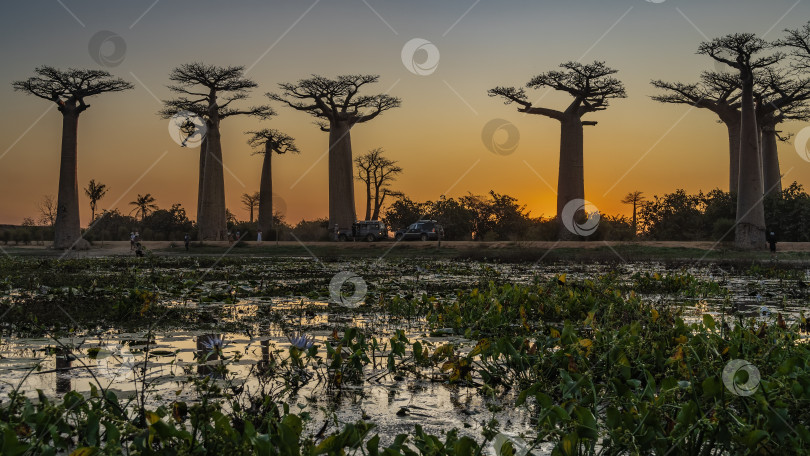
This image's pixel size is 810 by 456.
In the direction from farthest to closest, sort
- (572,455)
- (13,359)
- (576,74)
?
1. (576,74)
2. (13,359)
3. (572,455)

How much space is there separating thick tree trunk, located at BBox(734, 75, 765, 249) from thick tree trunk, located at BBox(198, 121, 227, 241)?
29422 mm

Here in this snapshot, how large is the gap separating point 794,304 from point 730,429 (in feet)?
22.9

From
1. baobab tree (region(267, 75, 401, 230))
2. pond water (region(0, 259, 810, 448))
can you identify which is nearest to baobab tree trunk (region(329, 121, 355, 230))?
baobab tree (region(267, 75, 401, 230))

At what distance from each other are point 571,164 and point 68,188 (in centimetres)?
2522

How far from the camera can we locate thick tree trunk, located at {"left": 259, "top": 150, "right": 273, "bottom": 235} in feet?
170

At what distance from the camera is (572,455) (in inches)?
101

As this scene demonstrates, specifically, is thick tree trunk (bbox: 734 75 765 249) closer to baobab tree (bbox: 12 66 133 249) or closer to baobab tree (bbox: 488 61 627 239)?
baobab tree (bbox: 488 61 627 239)

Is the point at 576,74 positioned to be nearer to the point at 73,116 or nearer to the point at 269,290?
the point at 73,116

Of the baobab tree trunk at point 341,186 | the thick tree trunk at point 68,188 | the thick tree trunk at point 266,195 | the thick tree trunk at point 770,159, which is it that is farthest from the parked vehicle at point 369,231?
the thick tree trunk at point 770,159

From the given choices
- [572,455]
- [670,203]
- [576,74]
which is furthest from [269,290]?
[670,203]

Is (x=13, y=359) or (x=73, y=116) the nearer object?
(x=13, y=359)

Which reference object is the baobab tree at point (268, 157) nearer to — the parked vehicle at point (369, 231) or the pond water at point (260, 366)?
the parked vehicle at point (369, 231)

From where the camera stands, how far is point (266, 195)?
52844mm

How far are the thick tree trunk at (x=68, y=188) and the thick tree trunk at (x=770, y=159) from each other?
37.9 metres
